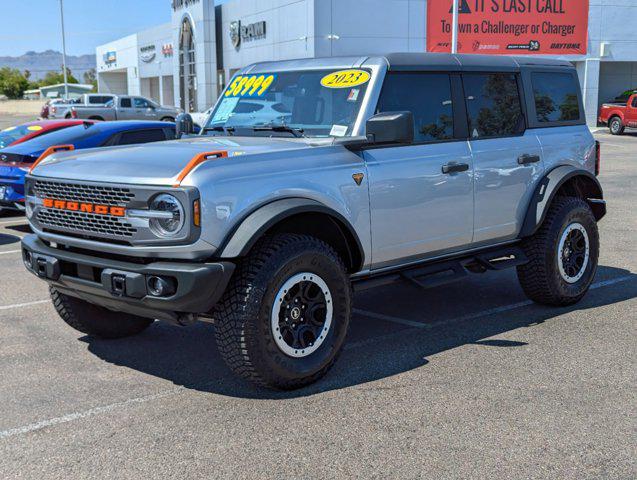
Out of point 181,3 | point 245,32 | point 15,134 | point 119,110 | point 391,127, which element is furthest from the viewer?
point 181,3

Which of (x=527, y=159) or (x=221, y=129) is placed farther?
(x=527, y=159)

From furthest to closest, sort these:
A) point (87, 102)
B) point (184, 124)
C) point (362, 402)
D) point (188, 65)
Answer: point (188, 65), point (87, 102), point (184, 124), point (362, 402)

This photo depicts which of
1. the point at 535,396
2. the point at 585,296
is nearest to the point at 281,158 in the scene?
the point at 535,396

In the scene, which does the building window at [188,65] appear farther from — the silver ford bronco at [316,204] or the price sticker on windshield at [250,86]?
the silver ford bronco at [316,204]

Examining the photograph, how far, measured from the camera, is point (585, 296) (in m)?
7.25

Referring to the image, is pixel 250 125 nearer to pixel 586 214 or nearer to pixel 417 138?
pixel 417 138

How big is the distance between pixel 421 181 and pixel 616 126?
3059 cm

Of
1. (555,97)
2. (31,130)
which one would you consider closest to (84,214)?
(555,97)

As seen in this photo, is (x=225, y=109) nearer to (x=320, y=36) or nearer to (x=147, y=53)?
(x=320, y=36)

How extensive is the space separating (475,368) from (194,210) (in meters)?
2.18

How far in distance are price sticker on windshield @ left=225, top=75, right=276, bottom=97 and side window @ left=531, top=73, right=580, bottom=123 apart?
91.7 inches

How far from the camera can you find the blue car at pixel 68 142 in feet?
37.2

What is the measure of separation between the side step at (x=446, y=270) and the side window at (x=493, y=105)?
37.4 inches

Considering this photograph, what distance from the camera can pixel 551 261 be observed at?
660 cm
